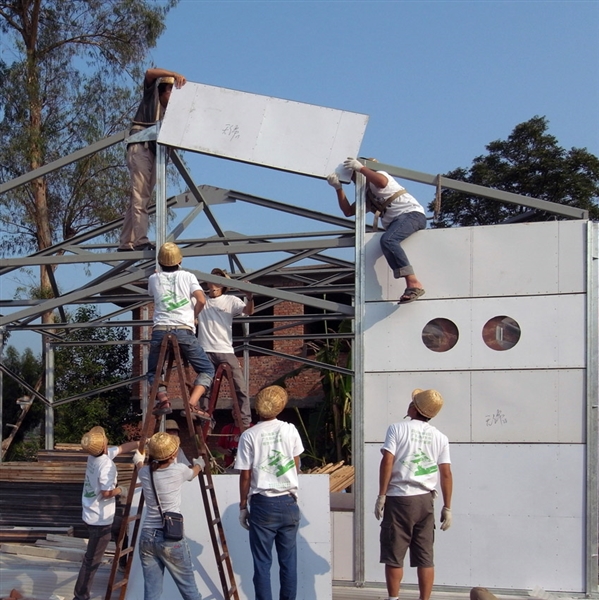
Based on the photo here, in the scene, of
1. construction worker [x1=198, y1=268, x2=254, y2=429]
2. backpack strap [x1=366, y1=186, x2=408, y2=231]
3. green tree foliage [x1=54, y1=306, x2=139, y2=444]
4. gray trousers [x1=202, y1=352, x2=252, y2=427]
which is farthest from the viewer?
green tree foliage [x1=54, y1=306, x2=139, y2=444]

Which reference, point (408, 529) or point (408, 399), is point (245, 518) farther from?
point (408, 399)

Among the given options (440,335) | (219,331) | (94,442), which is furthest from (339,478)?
(94,442)

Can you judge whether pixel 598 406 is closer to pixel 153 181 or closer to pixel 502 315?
pixel 502 315

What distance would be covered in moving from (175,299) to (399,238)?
207 centimetres

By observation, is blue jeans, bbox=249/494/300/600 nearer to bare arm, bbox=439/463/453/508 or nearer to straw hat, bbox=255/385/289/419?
straw hat, bbox=255/385/289/419

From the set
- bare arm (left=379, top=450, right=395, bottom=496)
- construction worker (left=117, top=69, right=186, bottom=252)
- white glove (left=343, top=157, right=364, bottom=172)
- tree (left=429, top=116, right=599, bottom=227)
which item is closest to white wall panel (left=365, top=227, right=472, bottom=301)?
white glove (left=343, top=157, right=364, bottom=172)

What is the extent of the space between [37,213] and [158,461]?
18.4 meters

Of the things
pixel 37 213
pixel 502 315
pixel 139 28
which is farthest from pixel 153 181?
pixel 139 28

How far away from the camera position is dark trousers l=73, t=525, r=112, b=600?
6.66 m

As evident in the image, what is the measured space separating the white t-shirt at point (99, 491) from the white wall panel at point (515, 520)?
8.51ft

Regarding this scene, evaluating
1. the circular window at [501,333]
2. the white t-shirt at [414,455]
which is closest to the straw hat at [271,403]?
the white t-shirt at [414,455]

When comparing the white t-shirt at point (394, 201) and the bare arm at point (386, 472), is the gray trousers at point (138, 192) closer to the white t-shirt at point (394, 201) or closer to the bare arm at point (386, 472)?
the white t-shirt at point (394, 201)

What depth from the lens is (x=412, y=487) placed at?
5.89 m

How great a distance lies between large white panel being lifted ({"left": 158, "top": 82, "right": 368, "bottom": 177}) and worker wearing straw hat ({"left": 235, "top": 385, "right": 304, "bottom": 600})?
9.46 feet
